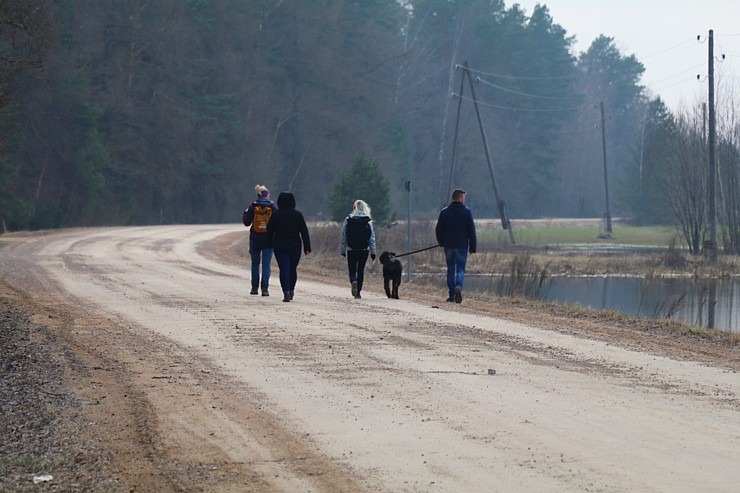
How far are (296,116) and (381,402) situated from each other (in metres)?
74.2

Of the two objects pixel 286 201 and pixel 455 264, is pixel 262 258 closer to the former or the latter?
pixel 286 201

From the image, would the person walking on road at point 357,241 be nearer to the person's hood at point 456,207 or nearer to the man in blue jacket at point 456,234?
the man in blue jacket at point 456,234

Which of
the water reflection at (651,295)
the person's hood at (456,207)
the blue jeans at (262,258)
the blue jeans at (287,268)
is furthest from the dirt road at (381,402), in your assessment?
the water reflection at (651,295)

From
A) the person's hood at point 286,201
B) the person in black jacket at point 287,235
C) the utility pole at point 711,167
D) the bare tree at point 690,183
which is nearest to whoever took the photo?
the person in black jacket at point 287,235

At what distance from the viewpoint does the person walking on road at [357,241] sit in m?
Answer: 21.6

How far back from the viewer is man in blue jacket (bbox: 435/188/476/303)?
2159 centimetres

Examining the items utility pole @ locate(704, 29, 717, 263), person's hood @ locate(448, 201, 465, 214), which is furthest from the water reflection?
utility pole @ locate(704, 29, 717, 263)

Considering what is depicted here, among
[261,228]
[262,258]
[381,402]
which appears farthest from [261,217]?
[381,402]

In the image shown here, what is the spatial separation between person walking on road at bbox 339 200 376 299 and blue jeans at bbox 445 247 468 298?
4.81 ft

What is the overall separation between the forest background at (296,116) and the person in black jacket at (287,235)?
5.37 metres

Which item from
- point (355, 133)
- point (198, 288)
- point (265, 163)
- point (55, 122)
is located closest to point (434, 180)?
point (355, 133)

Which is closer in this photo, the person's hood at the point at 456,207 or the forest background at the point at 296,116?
the person's hood at the point at 456,207

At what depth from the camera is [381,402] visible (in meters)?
10.5

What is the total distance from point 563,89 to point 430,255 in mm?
78316
